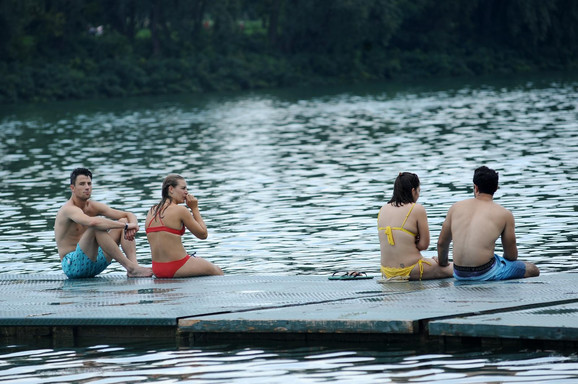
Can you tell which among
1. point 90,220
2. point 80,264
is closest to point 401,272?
point 90,220

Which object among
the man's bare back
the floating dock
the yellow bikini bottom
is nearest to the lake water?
the floating dock

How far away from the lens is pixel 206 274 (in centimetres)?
1170

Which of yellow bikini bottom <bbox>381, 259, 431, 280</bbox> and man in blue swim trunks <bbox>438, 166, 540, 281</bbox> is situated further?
yellow bikini bottom <bbox>381, 259, 431, 280</bbox>

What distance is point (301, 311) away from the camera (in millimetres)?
9266

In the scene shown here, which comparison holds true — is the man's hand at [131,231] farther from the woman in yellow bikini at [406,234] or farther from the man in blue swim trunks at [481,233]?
the man in blue swim trunks at [481,233]

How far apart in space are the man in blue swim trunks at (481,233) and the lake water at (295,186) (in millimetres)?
1755

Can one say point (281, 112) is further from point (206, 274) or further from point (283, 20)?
point (206, 274)

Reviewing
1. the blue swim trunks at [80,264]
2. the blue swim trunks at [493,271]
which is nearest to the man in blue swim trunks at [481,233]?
the blue swim trunks at [493,271]

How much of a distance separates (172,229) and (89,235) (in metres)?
0.89

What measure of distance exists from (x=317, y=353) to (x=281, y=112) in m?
37.3

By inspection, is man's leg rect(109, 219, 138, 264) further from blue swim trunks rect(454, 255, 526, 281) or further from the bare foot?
blue swim trunks rect(454, 255, 526, 281)

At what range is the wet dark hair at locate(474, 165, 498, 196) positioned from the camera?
1003cm

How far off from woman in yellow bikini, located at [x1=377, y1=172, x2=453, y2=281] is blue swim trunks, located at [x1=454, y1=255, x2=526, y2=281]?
0.34 m

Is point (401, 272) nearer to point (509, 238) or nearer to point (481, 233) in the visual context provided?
point (481, 233)
